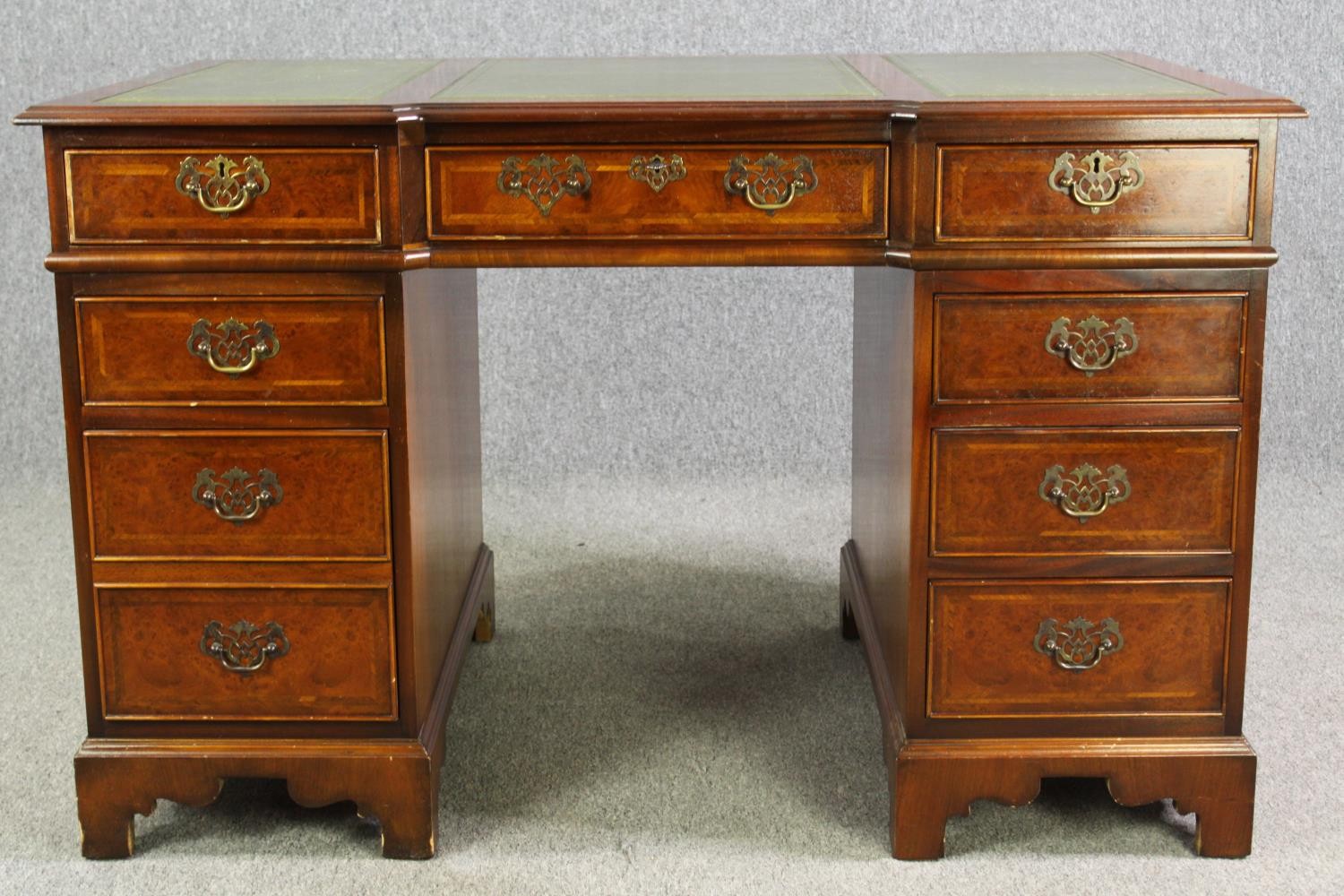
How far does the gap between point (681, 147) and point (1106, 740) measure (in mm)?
783

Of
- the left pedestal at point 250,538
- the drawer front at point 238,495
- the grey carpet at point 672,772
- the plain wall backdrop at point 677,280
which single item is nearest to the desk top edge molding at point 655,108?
the left pedestal at point 250,538

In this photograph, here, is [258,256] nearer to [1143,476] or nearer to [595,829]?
[595,829]

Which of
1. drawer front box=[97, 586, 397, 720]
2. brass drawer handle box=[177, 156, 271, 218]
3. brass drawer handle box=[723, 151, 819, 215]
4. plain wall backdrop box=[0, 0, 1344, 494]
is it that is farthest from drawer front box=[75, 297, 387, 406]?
plain wall backdrop box=[0, 0, 1344, 494]

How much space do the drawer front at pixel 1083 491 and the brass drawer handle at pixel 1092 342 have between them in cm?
8

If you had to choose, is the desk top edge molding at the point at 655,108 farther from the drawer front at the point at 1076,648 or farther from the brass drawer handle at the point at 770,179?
the drawer front at the point at 1076,648

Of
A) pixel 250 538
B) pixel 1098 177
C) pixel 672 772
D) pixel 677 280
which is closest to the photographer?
pixel 1098 177

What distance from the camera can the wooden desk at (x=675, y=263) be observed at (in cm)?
178

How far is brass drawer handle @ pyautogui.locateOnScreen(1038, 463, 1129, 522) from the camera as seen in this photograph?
1.86 meters

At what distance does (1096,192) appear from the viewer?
5.83 feet

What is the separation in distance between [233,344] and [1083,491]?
0.90m

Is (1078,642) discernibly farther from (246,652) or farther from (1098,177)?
(246,652)

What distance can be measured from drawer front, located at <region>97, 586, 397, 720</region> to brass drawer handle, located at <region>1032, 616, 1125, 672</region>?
2.31 feet

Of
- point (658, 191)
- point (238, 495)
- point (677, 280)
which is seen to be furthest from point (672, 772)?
point (677, 280)

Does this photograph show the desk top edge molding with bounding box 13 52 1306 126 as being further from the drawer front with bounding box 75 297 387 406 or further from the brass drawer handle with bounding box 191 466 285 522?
the brass drawer handle with bounding box 191 466 285 522
